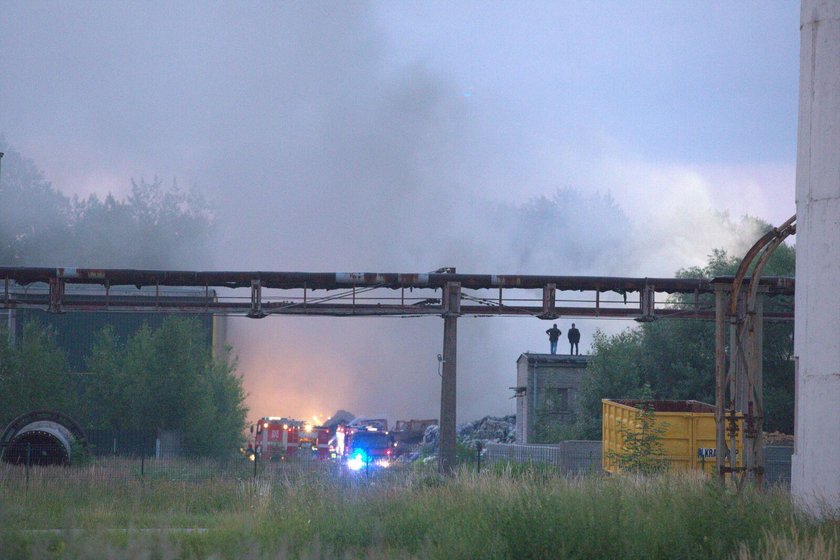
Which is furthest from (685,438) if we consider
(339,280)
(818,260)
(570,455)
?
(339,280)

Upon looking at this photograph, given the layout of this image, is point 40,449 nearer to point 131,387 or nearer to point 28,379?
point 28,379

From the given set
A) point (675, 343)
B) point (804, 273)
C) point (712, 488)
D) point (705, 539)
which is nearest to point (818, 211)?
point (804, 273)

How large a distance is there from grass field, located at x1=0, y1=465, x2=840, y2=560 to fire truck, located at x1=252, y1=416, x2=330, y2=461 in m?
23.6

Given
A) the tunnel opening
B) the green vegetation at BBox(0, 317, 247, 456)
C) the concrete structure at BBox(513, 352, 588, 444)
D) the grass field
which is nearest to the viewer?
the grass field

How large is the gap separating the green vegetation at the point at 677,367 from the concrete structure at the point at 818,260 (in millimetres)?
25042

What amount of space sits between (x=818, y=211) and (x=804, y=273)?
1.12 metres

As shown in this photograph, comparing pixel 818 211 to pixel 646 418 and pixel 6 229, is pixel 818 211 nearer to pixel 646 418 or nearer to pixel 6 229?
pixel 646 418

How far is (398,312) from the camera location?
27.5 meters

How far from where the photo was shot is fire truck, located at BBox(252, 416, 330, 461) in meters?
45.4

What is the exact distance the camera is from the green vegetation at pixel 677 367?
42844 millimetres

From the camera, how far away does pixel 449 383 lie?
86.8ft

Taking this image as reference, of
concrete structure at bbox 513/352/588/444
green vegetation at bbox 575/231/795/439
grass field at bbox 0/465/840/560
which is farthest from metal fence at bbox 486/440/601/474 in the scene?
concrete structure at bbox 513/352/588/444

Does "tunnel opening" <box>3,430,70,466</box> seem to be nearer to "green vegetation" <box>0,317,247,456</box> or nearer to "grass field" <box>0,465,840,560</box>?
"grass field" <box>0,465,840,560</box>

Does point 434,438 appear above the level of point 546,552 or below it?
below
